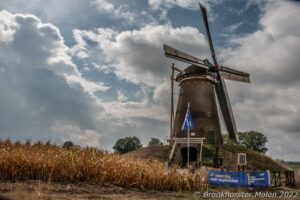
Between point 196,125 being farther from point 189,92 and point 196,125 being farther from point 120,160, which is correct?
point 120,160

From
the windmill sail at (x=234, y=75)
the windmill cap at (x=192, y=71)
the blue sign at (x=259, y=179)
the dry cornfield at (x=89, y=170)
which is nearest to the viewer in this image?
the dry cornfield at (x=89, y=170)

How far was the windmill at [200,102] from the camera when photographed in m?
32.9

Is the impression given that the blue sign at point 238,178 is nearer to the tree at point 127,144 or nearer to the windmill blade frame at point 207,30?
the windmill blade frame at point 207,30

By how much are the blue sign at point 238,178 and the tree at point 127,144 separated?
212ft

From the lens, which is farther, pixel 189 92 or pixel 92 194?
pixel 189 92

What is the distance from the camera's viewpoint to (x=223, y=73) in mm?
36469

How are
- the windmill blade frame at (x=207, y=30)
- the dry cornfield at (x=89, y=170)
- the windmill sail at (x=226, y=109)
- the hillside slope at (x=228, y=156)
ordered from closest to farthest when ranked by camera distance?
the dry cornfield at (x=89, y=170) → the hillside slope at (x=228, y=156) → the windmill sail at (x=226, y=109) → the windmill blade frame at (x=207, y=30)

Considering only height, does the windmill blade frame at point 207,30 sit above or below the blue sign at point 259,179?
above

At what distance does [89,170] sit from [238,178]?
8.81 metres

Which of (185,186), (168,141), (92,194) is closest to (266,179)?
(185,186)

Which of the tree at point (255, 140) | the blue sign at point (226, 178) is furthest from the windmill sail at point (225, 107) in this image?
the tree at point (255, 140)

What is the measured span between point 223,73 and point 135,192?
27.5 meters

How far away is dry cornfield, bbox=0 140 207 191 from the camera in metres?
11.2

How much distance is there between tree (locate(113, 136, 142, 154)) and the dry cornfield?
69.2 m
